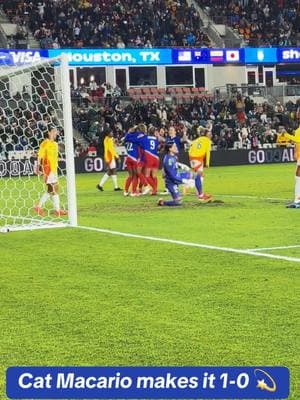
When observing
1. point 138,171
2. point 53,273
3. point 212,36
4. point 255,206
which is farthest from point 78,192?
point 212,36

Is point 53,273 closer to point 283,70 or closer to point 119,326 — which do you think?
point 119,326

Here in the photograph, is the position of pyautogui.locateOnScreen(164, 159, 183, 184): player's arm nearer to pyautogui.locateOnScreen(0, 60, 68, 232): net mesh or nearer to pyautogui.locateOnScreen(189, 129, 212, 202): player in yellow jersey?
pyautogui.locateOnScreen(189, 129, 212, 202): player in yellow jersey

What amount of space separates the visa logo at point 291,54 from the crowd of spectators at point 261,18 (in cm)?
300

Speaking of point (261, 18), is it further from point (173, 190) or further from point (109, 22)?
point (173, 190)

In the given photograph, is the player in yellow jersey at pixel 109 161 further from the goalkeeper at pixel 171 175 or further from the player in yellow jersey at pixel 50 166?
the player in yellow jersey at pixel 50 166

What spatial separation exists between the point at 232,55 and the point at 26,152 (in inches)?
851

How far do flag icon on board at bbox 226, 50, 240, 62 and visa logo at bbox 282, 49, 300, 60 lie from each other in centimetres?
299

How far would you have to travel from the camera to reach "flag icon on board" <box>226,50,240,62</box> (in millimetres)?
43938

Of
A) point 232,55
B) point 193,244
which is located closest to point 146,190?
point 193,244

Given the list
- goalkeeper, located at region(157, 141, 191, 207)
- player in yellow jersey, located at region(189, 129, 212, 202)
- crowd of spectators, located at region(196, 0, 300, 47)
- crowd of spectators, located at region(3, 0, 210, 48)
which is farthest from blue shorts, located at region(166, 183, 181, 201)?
crowd of spectators, located at region(196, 0, 300, 47)

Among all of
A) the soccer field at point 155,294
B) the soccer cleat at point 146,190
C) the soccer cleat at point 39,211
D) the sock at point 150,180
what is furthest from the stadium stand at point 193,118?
the soccer field at point 155,294

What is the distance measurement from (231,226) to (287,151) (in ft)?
87.9

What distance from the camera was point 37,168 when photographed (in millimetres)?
16641

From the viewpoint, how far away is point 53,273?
29.5ft
